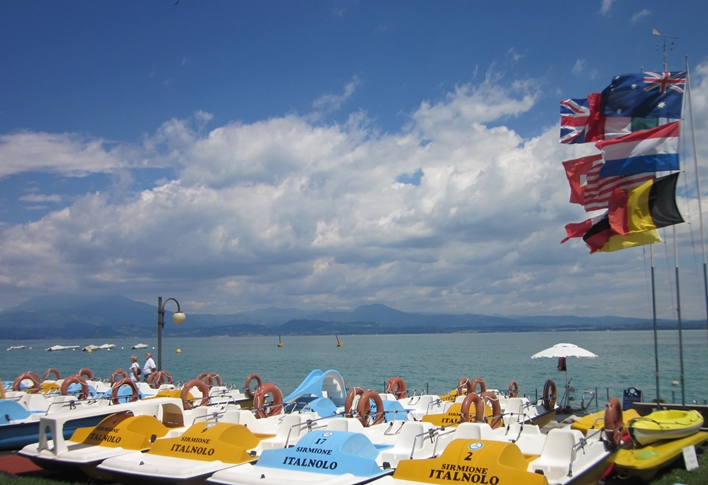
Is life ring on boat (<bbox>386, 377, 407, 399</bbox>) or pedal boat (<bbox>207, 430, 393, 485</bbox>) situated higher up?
pedal boat (<bbox>207, 430, 393, 485</bbox>)

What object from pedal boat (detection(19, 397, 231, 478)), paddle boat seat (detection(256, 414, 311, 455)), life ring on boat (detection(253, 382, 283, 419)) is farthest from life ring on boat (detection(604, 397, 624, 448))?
pedal boat (detection(19, 397, 231, 478))

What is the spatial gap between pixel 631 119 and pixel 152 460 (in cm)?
1412

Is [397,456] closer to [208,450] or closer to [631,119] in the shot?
[208,450]

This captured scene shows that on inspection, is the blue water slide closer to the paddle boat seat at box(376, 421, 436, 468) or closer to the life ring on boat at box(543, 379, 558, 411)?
the life ring on boat at box(543, 379, 558, 411)

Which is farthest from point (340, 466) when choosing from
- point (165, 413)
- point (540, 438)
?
point (165, 413)

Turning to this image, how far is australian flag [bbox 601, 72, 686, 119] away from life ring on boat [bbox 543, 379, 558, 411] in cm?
778

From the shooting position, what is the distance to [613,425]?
36.5ft

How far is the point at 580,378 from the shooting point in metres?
44.5

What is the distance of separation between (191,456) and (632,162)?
40.8 ft

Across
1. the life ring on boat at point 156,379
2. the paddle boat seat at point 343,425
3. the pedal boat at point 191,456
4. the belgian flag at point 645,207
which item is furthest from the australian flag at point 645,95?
the life ring on boat at point 156,379

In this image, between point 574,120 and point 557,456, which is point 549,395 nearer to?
point 574,120

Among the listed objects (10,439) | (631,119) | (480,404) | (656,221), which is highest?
(631,119)

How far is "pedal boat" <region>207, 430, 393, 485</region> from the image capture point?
9117 mm

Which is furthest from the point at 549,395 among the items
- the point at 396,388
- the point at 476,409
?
the point at 476,409
